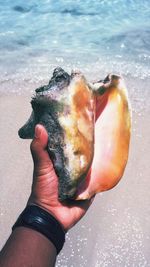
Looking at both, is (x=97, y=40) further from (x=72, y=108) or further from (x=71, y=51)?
(x=72, y=108)

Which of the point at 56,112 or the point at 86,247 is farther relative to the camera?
the point at 86,247

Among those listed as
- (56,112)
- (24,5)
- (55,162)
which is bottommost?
(24,5)

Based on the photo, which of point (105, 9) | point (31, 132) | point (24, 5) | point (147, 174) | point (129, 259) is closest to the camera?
point (31, 132)

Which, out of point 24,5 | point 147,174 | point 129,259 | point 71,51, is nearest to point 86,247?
point 129,259

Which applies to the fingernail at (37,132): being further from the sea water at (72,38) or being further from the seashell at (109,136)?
the sea water at (72,38)

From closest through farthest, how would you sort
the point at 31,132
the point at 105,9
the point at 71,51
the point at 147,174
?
the point at 31,132, the point at 147,174, the point at 71,51, the point at 105,9

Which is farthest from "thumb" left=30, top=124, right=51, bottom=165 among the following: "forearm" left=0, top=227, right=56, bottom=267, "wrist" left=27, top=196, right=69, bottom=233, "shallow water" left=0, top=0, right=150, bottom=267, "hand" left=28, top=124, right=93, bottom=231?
"shallow water" left=0, top=0, right=150, bottom=267

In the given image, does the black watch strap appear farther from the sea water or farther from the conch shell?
the sea water

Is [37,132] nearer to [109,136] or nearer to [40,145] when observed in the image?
[40,145]

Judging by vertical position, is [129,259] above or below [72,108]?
below
